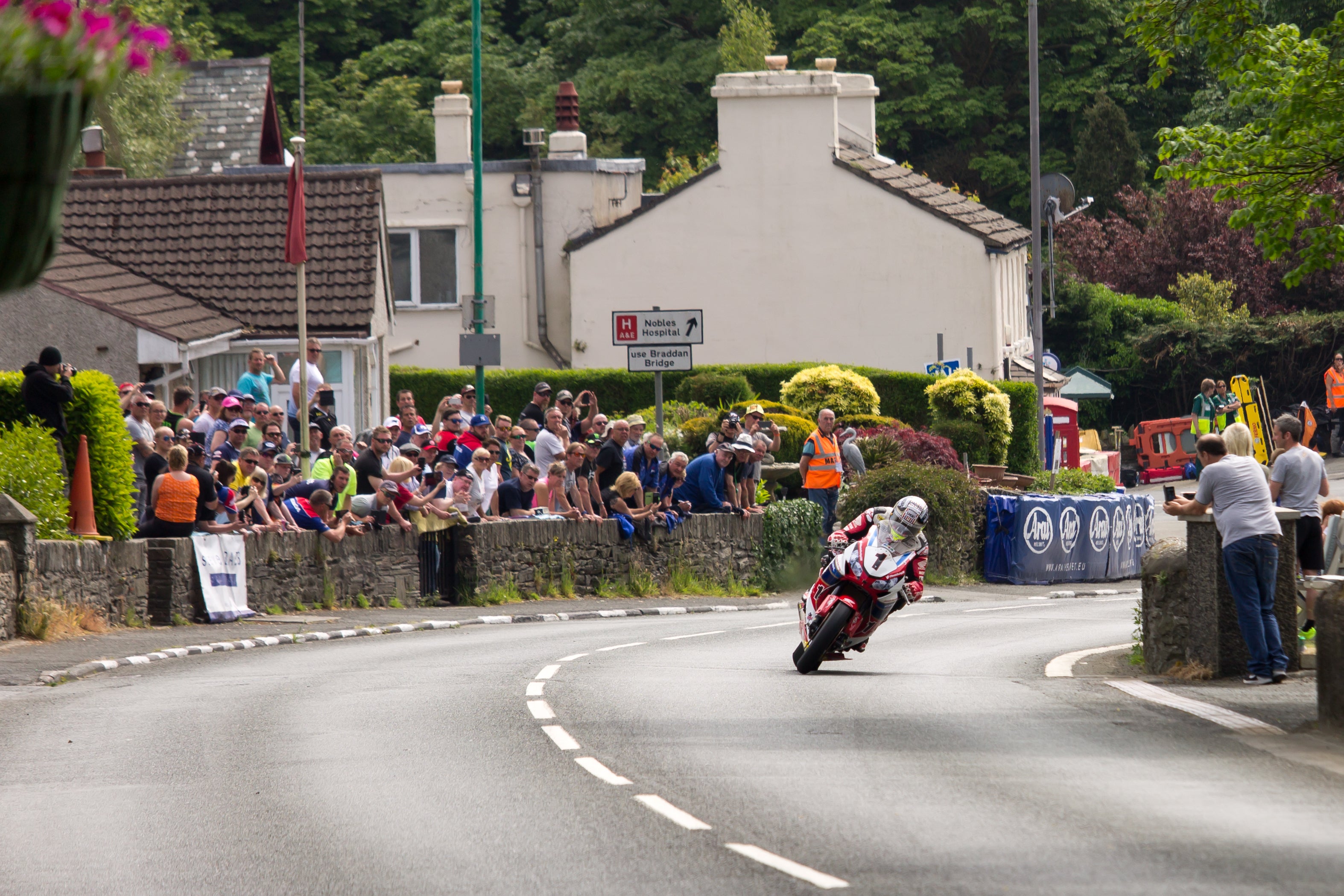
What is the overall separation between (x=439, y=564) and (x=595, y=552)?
8.38 feet

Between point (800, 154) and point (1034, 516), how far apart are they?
16.2 m

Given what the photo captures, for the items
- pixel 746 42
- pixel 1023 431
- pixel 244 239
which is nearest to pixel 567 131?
pixel 746 42

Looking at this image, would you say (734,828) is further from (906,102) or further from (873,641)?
(906,102)

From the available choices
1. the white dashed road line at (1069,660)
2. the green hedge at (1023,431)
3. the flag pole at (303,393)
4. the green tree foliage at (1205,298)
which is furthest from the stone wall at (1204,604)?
the green tree foliage at (1205,298)

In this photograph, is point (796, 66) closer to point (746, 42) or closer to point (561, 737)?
point (746, 42)

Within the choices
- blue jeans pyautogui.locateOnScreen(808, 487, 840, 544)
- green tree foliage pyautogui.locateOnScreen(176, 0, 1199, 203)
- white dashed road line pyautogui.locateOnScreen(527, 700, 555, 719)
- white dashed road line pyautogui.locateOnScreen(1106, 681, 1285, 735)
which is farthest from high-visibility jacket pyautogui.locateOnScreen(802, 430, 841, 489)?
green tree foliage pyautogui.locateOnScreen(176, 0, 1199, 203)

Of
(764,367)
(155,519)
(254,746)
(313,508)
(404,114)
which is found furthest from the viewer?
(404,114)

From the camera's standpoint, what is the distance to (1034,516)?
29.8 meters

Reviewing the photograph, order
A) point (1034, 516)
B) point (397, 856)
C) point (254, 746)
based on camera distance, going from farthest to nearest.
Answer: point (1034, 516)
point (254, 746)
point (397, 856)

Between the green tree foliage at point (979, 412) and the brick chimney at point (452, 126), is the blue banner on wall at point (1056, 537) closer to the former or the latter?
the green tree foliage at point (979, 412)

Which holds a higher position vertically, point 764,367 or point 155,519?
point 764,367

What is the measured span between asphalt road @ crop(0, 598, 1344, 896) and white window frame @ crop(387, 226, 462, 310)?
28182 millimetres

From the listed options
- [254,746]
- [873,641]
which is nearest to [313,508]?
[873,641]

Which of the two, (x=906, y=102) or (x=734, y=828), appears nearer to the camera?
(x=734, y=828)
